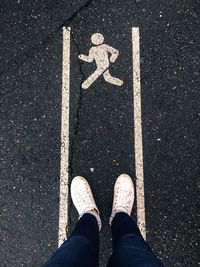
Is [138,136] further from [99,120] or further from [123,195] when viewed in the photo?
[123,195]

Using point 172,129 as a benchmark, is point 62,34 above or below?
above

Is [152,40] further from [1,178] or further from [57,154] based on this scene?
[1,178]

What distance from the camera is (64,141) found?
14.0 ft

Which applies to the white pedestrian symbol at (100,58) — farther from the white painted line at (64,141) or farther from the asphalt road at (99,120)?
the white painted line at (64,141)

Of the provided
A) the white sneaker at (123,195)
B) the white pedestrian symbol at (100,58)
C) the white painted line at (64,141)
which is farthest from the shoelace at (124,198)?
the white pedestrian symbol at (100,58)

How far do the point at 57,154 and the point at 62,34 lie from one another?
136 cm

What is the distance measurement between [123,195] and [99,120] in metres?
0.86

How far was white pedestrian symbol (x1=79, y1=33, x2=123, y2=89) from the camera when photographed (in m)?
4.30

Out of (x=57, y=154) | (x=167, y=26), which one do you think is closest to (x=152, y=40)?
(x=167, y=26)

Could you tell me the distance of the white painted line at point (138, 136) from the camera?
419cm

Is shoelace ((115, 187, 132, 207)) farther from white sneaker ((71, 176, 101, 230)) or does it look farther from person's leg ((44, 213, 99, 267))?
person's leg ((44, 213, 99, 267))

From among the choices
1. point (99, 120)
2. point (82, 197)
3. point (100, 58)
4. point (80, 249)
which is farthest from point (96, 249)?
point (100, 58)

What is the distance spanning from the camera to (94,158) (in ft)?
13.9

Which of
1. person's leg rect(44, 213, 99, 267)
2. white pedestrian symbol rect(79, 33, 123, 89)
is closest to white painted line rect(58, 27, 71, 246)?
white pedestrian symbol rect(79, 33, 123, 89)
